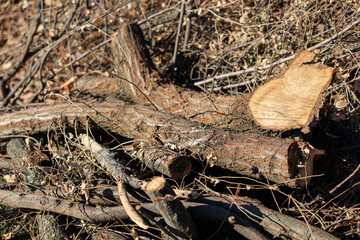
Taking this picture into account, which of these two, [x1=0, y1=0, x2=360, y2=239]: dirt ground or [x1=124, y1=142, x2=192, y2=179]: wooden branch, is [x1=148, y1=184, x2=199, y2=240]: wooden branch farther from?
[x1=124, y1=142, x2=192, y2=179]: wooden branch

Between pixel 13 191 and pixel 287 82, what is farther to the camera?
pixel 13 191

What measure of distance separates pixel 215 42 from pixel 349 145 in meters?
1.93

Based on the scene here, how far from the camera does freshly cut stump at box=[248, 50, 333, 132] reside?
253cm

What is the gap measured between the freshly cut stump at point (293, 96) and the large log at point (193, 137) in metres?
0.16

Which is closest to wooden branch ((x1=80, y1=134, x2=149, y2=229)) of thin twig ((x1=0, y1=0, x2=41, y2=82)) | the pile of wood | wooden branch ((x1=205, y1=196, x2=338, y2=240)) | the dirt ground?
the pile of wood

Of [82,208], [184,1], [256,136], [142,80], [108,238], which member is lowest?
[108,238]

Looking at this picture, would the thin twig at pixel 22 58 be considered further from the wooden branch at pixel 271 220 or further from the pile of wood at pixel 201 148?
the wooden branch at pixel 271 220

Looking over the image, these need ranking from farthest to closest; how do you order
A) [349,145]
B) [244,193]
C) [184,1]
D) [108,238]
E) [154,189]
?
[184,1] → [349,145] → [244,193] → [108,238] → [154,189]

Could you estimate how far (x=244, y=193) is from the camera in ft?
9.61

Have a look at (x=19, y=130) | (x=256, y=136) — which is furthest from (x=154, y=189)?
(x=19, y=130)

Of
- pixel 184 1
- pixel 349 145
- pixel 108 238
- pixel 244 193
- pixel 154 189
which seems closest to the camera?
pixel 154 189

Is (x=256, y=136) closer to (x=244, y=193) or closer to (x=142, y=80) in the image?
(x=244, y=193)

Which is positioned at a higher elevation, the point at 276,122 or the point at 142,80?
the point at 142,80

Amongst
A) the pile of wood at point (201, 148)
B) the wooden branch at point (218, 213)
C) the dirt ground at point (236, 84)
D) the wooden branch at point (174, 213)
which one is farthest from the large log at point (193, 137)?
the wooden branch at point (174, 213)
